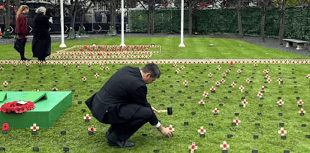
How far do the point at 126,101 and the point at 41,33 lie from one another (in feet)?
31.8

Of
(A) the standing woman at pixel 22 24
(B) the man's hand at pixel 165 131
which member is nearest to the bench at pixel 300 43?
(A) the standing woman at pixel 22 24

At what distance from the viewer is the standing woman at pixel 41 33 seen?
1381cm

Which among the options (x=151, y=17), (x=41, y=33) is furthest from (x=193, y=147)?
(x=151, y=17)

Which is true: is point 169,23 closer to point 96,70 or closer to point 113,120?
point 96,70

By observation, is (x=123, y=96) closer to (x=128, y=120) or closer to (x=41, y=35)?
(x=128, y=120)

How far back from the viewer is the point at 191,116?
719 centimetres

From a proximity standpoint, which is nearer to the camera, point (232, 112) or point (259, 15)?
point (232, 112)

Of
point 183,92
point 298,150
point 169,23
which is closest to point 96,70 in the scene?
point 183,92

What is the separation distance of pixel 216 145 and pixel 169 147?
2.39ft

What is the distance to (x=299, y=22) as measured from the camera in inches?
1029

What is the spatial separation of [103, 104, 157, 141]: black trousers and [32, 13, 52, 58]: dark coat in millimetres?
9577

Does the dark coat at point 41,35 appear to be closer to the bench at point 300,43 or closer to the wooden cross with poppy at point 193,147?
the wooden cross with poppy at point 193,147

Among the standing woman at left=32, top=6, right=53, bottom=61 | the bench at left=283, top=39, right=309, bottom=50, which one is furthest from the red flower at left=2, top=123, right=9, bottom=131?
the bench at left=283, top=39, right=309, bottom=50

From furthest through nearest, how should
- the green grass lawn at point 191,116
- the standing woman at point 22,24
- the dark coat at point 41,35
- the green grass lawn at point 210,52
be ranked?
the green grass lawn at point 210,52, the standing woman at point 22,24, the dark coat at point 41,35, the green grass lawn at point 191,116
